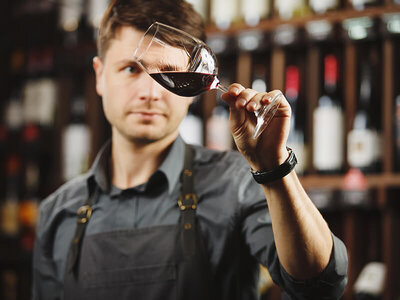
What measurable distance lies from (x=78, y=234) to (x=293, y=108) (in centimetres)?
125

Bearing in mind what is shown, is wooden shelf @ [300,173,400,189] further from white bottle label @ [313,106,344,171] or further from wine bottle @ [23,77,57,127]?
wine bottle @ [23,77,57,127]

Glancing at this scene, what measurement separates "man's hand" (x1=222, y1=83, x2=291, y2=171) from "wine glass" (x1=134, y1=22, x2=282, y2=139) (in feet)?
0.16

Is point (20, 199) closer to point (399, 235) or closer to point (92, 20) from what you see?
point (92, 20)

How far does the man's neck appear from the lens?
1198 millimetres

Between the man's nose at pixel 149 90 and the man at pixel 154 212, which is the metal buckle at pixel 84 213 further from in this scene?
the man's nose at pixel 149 90

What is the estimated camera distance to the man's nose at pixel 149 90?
3.43 feet

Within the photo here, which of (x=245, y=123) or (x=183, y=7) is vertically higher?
(x=183, y=7)

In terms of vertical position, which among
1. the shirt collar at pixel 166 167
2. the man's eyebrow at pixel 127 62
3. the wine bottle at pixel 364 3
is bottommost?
the shirt collar at pixel 166 167

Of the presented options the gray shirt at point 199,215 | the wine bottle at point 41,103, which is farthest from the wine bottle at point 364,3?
the wine bottle at point 41,103

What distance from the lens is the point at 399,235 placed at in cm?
171

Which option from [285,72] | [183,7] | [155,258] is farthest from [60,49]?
[155,258]

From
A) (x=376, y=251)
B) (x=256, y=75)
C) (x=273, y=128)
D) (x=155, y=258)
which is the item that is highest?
(x=256, y=75)

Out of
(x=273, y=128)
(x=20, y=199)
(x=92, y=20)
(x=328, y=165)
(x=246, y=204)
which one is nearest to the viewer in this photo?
(x=273, y=128)

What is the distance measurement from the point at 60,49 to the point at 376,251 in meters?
1.77
